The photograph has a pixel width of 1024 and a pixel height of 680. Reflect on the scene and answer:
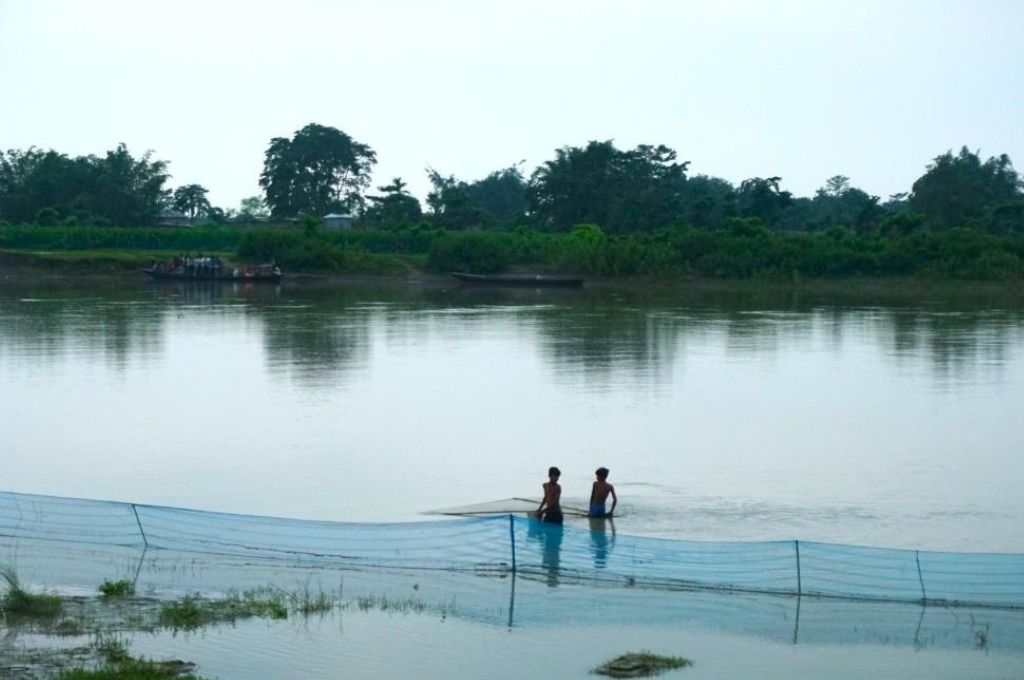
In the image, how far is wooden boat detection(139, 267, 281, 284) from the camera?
75.0 meters

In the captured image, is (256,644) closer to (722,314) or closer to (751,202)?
(722,314)

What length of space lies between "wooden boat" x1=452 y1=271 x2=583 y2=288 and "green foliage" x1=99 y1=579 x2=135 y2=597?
60.9 metres

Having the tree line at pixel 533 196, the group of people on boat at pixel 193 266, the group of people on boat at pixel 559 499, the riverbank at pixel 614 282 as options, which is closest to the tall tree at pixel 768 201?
the tree line at pixel 533 196

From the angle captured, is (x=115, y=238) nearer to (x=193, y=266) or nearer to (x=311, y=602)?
(x=193, y=266)

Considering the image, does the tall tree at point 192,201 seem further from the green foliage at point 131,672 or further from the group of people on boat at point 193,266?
the green foliage at point 131,672

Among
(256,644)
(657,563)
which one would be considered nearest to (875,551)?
(657,563)

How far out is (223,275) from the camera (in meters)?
76.4

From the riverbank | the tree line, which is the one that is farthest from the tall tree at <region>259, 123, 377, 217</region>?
the riverbank

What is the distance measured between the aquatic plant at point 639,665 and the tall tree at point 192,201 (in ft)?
327

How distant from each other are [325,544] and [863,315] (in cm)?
4141

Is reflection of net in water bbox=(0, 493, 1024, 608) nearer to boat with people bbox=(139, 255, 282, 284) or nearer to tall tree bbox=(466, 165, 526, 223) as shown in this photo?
boat with people bbox=(139, 255, 282, 284)

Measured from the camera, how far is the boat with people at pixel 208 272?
2963 inches

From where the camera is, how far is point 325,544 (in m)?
15.3

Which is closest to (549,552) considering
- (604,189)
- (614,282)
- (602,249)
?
(614,282)
